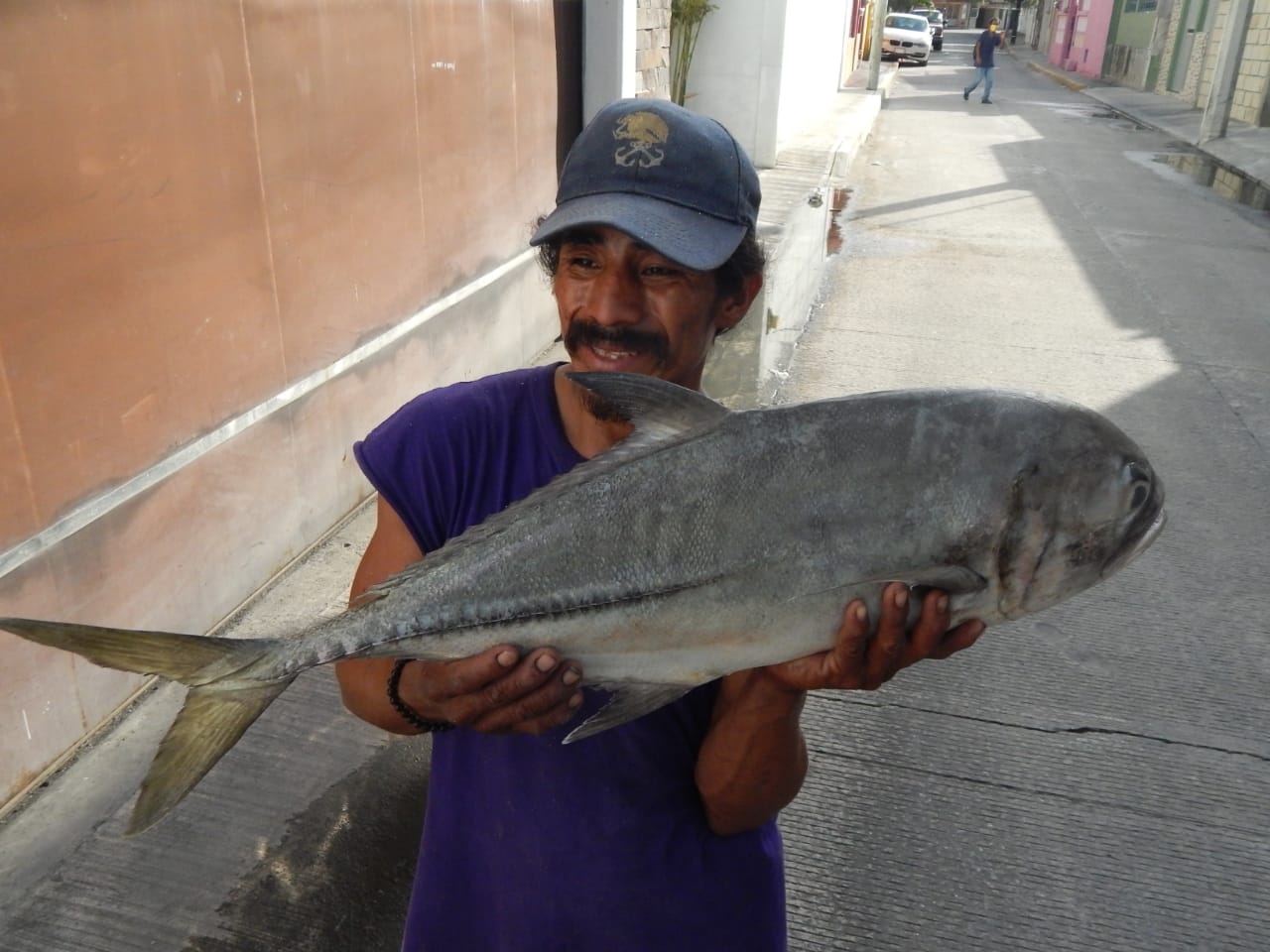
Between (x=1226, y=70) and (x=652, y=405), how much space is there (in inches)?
848

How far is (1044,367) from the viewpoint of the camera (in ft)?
22.4

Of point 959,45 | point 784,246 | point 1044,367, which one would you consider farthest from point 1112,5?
point 1044,367

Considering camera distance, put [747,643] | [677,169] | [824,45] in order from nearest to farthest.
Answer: [747,643] < [677,169] < [824,45]

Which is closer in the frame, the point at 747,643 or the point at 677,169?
the point at 747,643

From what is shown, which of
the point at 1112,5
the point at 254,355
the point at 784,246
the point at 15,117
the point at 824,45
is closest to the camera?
the point at 15,117

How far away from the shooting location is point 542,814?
167 centimetres

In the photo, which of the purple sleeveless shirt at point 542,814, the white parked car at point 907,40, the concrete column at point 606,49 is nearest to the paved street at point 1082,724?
the purple sleeveless shirt at point 542,814

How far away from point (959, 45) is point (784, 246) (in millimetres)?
58115

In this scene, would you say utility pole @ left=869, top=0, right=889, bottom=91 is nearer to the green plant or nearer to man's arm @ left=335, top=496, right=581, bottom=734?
the green plant

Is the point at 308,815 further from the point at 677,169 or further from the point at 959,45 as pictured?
the point at 959,45

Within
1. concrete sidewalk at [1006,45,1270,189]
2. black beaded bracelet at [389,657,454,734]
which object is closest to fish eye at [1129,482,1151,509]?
black beaded bracelet at [389,657,454,734]

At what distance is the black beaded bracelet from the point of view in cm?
164

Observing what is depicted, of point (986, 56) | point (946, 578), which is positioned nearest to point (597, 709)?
point (946, 578)

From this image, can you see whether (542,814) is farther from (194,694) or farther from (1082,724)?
(1082,724)
